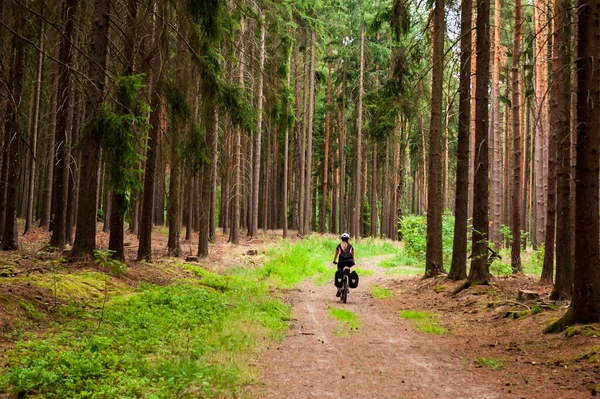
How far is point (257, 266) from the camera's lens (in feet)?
58.8

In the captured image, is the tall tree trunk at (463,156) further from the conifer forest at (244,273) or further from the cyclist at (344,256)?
the cyclist at (344,256)

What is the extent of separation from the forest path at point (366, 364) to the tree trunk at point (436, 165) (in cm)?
556

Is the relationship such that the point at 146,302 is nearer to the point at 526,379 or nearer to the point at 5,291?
the point at 5,291

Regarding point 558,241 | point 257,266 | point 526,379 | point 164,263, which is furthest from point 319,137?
point 526,379

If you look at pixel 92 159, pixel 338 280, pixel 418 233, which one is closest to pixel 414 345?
pixel 338 280

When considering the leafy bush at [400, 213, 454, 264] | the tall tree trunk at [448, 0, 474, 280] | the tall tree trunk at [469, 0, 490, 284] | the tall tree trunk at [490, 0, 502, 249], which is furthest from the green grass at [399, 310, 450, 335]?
the leafy bush at [400, 213, 454, 264]

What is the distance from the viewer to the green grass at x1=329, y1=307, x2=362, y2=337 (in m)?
8.76

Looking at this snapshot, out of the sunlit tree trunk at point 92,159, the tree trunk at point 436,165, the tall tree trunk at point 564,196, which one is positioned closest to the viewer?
the tall tree trunk at point 564,196

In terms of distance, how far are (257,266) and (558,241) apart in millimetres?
11301

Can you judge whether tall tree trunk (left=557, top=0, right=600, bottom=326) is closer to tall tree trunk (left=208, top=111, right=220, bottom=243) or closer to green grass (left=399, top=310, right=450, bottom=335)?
green grass (left=399, top=310, right=450, bottom=335)

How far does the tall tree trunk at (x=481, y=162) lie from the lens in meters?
12.0

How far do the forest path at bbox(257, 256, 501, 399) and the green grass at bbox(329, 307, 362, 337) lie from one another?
75mm

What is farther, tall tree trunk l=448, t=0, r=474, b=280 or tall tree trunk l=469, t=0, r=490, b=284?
tall tree trunk l=448, t=0, r=474, b=280

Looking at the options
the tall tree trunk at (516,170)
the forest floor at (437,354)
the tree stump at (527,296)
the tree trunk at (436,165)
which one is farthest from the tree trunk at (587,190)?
the tree trunk at (436,165)
